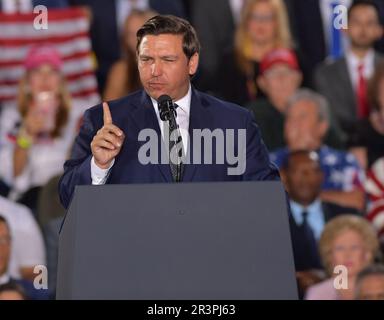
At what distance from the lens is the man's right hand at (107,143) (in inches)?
124

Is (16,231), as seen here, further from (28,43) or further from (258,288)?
(258,288)

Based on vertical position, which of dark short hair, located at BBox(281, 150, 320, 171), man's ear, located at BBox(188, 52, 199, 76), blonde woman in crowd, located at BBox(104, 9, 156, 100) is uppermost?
blonde woman in crowd, located at BBox(104, 9, 156, 100)

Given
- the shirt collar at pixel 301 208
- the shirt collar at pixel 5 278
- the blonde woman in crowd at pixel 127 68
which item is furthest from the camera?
the blonde woman in crowd at pixel 127 68

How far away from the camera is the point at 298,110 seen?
6250mm

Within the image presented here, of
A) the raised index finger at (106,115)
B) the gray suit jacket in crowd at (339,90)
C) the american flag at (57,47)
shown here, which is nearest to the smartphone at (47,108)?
the american flag at (57,47)

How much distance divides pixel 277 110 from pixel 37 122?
49.8 inches

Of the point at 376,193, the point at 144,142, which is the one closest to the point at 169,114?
the point at 144,142

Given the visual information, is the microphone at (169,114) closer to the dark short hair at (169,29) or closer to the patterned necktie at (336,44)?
the dark short hair at (169,29)

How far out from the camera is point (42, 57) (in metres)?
6.12

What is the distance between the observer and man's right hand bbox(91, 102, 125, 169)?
315 cm

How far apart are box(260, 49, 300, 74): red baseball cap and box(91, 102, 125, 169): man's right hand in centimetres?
317

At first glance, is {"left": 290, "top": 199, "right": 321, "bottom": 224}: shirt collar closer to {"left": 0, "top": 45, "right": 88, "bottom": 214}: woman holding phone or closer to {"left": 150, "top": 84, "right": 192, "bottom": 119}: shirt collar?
{"left": 0, "top": 45, "right": 88, "bottom": 214}: woman holding phone

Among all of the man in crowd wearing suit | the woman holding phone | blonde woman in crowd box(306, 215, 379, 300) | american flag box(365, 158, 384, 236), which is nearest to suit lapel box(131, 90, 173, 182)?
blonde woman in crowd box(306, 215, 379, 300)

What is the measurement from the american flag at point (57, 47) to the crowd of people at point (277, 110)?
0.14ft
